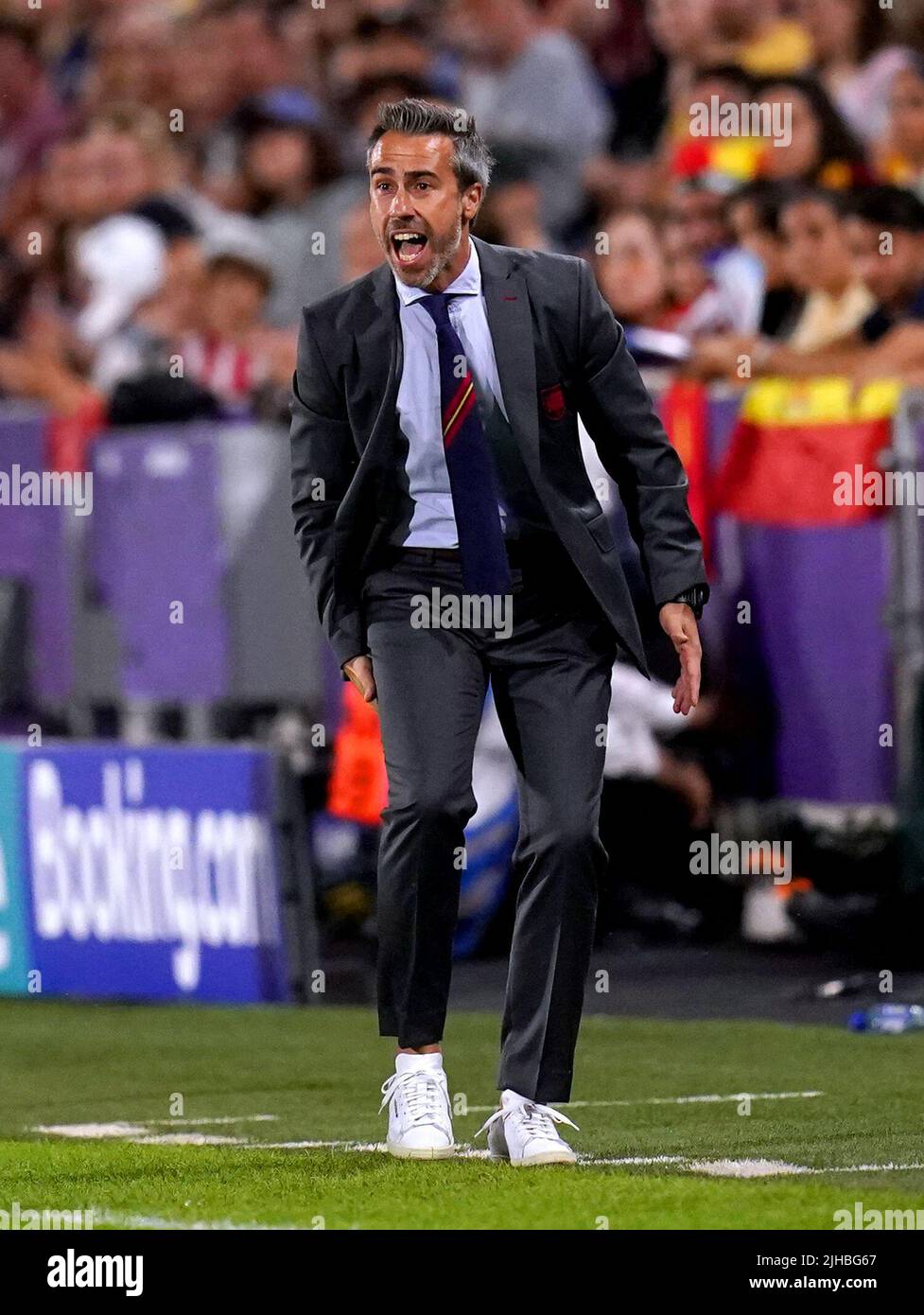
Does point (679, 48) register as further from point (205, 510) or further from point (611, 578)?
point (611, 578)

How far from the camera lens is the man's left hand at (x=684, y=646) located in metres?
5.20

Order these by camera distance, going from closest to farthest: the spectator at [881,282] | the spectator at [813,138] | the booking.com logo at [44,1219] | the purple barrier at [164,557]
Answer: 1. the booking.com logo at [44,1219]
2. the spectator at [881,282]
3. the spectator at [813,138]
4. the purple barrier at [164,557]

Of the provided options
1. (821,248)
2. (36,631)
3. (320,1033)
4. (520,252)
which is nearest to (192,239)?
(36,631)

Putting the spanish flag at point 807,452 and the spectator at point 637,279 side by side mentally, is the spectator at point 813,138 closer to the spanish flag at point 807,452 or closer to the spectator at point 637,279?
the spectator at point 637,279

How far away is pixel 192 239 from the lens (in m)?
13.6

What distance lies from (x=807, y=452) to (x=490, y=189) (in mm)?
2617

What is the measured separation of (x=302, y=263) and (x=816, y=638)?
4103 millimetres

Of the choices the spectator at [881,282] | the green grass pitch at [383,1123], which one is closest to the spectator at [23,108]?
the spectator at [881,282]

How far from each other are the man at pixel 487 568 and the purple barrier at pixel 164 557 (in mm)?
6082

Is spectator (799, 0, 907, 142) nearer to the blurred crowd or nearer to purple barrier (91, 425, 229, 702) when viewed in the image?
the blurred crowd

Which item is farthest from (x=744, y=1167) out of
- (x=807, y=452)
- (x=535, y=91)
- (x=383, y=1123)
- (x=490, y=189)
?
(x=535, y=91)

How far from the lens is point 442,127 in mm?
5148

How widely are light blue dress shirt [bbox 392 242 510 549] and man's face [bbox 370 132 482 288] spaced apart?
12 centimetres

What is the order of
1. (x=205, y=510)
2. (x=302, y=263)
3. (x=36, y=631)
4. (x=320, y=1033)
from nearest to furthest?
(x=320, y=1033), (x=205, y=510), (x=36, y=631), (x=302, y=263)
